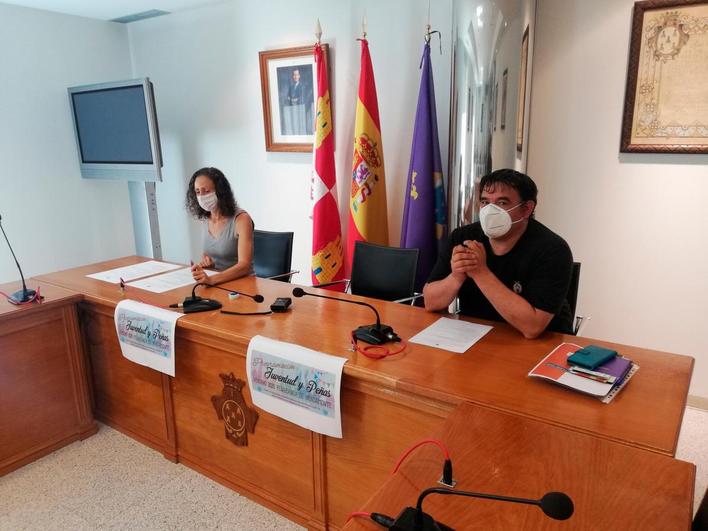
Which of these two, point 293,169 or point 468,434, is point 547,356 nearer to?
point 468,434

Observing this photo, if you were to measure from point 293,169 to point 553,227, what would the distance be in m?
1.89

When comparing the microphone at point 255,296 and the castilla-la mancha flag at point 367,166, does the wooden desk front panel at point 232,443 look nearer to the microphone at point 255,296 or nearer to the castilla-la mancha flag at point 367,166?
the microphone at point 255,296

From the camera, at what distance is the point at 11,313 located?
2068mm

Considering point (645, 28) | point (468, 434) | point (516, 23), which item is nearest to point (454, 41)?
point (516, 23)

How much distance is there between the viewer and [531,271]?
1.71 metres

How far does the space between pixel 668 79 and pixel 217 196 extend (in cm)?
229

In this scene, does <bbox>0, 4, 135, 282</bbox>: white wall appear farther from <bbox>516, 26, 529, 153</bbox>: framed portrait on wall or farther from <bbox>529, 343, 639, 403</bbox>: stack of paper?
<bbox>529, 343, 639, 403</bbox>: stack of paper

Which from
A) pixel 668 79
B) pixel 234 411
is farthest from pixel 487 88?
pixel 234 411

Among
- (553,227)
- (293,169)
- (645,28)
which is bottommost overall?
(553,227)

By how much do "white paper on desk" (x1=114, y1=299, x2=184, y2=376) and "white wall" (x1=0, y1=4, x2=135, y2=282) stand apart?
231 centimetres

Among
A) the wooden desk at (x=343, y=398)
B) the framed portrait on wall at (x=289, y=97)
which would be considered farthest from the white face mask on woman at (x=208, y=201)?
the framed portrait on wall at (x=289, y=97)

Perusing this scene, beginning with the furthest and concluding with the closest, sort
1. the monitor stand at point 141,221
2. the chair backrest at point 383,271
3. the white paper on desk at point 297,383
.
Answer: the monitor stand at point 141,221, the chair backrest at point 383,271, the white paper on desk at point 297,383

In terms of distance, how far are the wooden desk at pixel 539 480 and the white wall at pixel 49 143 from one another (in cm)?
389

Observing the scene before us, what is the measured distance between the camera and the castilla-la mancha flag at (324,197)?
3201 millimetres
